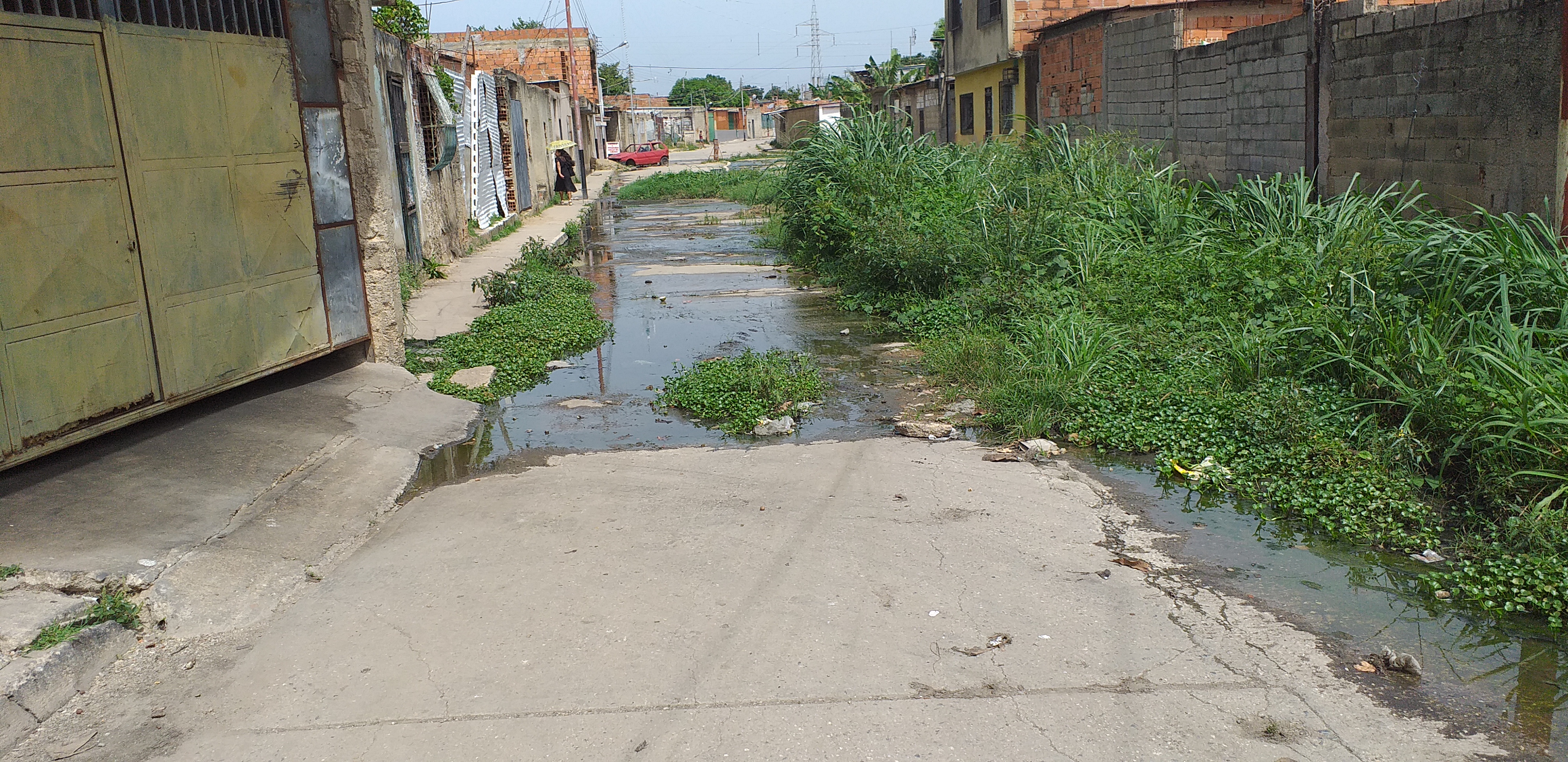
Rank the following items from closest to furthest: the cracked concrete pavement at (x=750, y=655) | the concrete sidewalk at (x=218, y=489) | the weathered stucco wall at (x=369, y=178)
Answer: the cracked concrete pavement at (x=750, y=655), the concrete sidewalk at (x=218, y=489), the weathered stucco wall at (x=369, y=178)

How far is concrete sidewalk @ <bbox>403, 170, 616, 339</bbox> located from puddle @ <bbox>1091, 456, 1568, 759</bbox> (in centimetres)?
611

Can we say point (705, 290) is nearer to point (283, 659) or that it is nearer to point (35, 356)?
point (35, 356)

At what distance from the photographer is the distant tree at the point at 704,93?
10556 centimetres

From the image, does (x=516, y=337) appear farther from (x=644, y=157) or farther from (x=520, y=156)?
(x=644, y=157)

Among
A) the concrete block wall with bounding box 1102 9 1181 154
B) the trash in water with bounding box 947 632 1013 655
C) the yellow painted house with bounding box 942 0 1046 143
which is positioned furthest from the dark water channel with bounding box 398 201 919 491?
the yellow painted house with bounding box 942 0 1046 143

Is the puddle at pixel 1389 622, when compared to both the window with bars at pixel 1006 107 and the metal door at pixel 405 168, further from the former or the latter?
the window with bars at pixel 1006 107

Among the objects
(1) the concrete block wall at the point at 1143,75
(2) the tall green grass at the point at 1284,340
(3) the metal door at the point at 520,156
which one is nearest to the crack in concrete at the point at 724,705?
(2) the tall green grass at the point at 1284,340

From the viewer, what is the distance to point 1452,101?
7.48m

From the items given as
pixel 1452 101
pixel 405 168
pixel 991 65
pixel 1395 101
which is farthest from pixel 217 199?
pixel 991 65

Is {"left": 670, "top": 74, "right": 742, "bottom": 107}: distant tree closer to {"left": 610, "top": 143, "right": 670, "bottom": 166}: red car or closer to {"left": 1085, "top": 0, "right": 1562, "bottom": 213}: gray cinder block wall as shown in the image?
{"left": 610, "top": 143, "right": 670, "bottom": 166}: red car

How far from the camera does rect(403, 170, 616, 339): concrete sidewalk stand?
9680mm

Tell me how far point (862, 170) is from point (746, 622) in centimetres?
926

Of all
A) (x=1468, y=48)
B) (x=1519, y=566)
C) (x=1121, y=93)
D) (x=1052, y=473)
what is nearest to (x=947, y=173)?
(x=1121, y=93)

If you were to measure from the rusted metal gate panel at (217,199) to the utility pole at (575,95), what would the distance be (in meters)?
21.8
